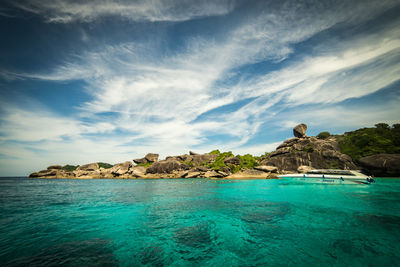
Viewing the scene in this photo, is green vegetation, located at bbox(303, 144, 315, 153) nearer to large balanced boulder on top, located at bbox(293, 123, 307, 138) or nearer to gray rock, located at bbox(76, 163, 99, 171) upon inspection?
large balanced boulder on top, located at bbox(293, 123, 307, 138)

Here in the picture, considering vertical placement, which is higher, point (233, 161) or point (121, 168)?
point (233, 161)

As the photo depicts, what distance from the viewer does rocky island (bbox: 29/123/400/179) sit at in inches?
2007

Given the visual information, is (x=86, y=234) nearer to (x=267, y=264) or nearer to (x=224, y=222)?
(x=224, y=222)

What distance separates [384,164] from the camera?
45.2m

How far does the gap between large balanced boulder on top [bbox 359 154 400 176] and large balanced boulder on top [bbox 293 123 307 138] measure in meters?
31.5

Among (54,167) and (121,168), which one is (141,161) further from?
(54,167)

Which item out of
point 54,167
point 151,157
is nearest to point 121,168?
point 151,157

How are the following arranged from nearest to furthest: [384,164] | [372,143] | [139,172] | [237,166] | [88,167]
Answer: [384,164], [372,143], [139,172], [237,166], [88,167]

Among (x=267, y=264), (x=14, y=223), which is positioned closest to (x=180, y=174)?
(x=14, y=223)

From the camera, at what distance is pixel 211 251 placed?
17.9 ft

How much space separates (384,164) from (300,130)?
36.9m

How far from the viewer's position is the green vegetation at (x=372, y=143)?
54822 millimetres

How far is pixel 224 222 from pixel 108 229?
20.0 feet

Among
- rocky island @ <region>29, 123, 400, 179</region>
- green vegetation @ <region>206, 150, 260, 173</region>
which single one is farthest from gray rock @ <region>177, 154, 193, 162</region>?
green vegetation @ <region>206, 150, 260, 173</region>
